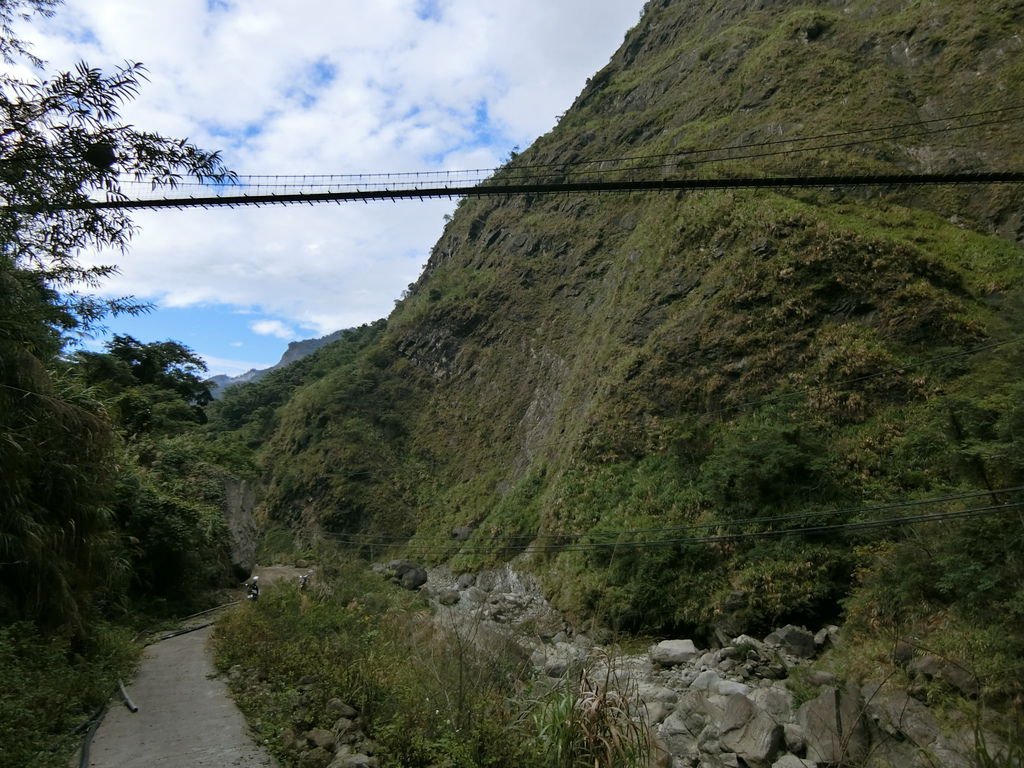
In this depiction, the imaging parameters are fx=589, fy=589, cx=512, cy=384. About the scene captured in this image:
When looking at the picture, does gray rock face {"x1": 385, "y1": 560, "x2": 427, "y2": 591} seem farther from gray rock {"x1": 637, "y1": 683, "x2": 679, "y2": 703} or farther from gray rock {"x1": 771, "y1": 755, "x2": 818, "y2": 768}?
gray rock {"x1": 771, "y1": 755, "x2": 818, "y2": 768}

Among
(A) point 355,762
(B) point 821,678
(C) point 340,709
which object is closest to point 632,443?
(B) point 821,678

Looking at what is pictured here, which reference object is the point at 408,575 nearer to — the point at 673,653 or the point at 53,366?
the point at 673,653

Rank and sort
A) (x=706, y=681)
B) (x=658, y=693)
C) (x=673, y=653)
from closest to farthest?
(x=658, y=693), (x=706, y=681), (x=673, y=653)

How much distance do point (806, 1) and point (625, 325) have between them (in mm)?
31463

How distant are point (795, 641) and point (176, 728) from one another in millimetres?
13249

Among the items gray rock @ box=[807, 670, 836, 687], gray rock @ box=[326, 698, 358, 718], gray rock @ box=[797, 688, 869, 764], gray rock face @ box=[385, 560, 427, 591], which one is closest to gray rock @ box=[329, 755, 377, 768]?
gray rock @ box=[326, 698, 358, 718]

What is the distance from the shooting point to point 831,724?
31.1 ft

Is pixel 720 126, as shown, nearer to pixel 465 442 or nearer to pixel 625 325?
pixel 625 325

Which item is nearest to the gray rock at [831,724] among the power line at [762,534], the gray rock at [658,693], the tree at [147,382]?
the gray rock at [658,693]

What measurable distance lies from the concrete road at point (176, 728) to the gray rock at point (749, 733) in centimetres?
748

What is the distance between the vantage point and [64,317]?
9219 mm

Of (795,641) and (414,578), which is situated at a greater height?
(414,578)

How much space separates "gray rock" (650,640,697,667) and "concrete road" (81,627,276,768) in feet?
35.2

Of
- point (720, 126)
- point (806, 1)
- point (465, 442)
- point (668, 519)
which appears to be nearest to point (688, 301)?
point (668, 519)
